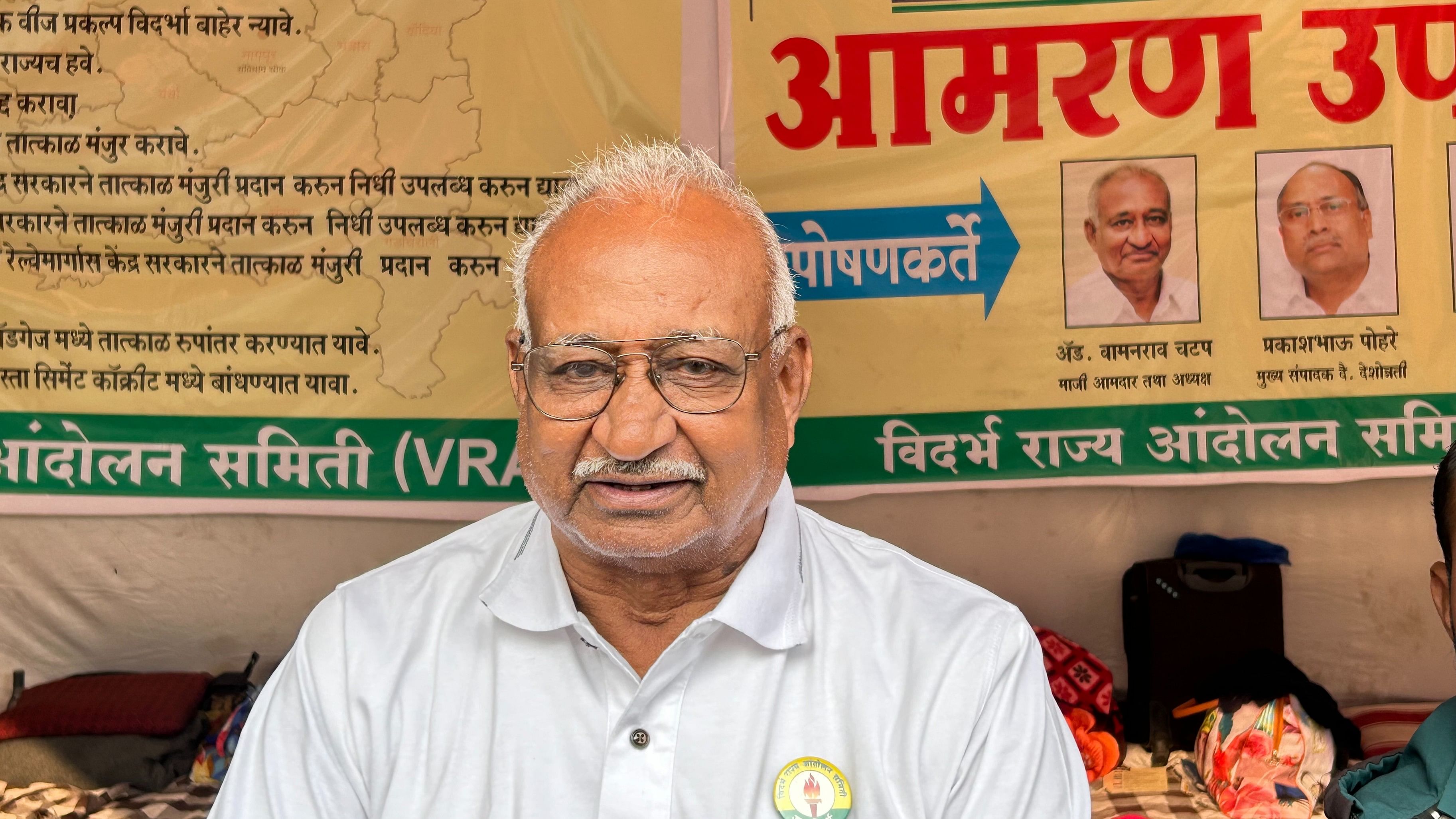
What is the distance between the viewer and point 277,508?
11.6 feet

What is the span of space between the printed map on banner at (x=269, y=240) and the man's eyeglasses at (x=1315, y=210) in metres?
1.87

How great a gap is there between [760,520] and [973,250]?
1.97m

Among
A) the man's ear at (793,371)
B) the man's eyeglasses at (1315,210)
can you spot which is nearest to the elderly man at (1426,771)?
the man's ear at (793,371)

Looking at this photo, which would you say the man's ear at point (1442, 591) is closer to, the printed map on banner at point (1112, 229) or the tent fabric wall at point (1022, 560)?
the printed map on banner at point (1112, 229)

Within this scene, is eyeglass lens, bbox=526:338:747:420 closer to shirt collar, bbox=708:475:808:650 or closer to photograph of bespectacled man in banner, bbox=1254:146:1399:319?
shirt collar, bbox=708:475:808:650

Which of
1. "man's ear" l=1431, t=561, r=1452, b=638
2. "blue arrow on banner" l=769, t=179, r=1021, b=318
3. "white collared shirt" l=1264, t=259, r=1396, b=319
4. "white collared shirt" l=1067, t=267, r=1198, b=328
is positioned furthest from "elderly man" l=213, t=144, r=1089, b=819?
"white collared shirt" l=1264, t=259, r=1396, b=319

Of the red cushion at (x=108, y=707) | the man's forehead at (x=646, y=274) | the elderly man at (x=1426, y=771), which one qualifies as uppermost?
the man's forehead at (x=646, y=274)

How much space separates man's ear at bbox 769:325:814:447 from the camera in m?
1.65

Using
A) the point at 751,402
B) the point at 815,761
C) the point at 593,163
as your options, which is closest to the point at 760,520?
the point at 751,402

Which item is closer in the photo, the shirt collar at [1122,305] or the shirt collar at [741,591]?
the shirt collar at [741,591]

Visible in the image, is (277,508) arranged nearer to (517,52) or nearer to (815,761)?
(517,52)

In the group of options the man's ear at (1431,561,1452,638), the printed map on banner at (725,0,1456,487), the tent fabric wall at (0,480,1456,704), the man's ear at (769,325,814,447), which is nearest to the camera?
the man's ear at (769,325,814,447)

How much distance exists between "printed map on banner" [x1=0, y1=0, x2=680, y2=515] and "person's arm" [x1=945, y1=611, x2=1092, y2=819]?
2.20m

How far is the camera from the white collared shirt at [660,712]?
146 centimetres
